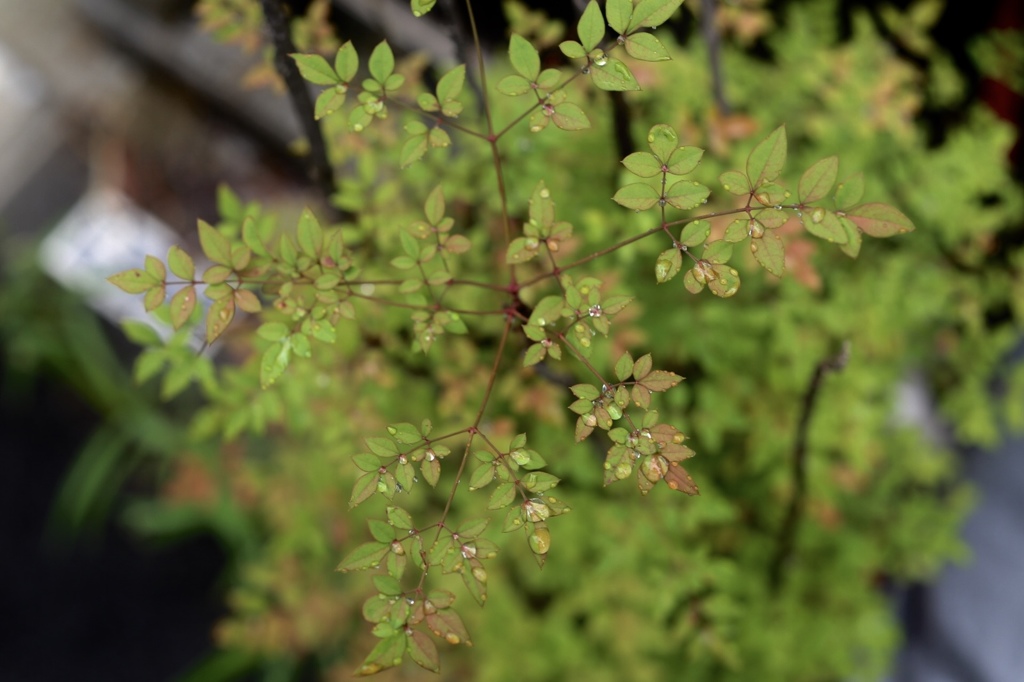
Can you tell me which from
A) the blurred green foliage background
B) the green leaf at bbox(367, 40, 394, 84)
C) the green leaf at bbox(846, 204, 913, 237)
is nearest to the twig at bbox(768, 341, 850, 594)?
the blurred green foliage background

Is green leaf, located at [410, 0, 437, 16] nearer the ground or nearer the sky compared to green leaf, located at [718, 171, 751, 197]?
nearer the sky

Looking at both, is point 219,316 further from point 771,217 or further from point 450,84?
point 771,217

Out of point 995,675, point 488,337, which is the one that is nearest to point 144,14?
point 488,337

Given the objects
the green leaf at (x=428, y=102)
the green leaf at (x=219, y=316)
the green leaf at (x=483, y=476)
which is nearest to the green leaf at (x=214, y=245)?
the green leaf at (x=219, y=316)

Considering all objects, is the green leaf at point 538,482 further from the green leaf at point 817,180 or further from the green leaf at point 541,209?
→ the green leaf at point 817,180

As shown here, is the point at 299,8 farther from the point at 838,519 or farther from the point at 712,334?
the point at 838,519

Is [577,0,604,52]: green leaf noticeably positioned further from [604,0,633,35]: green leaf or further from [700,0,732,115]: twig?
[700,0,732,115]: twig
